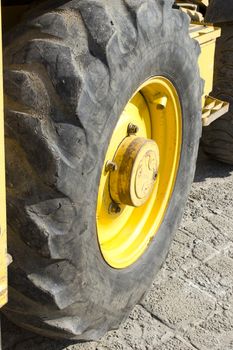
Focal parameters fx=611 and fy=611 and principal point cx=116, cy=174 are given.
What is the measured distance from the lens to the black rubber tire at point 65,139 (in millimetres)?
1595

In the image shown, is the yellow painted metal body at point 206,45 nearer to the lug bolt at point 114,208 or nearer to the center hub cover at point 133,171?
the center hub cover at point 133,171

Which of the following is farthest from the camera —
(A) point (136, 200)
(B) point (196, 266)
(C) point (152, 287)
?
(B) point (196, 266)

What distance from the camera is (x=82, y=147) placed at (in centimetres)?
166

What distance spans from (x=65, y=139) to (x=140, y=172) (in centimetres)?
56

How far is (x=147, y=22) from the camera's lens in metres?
1.92

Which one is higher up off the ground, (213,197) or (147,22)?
(147,22)

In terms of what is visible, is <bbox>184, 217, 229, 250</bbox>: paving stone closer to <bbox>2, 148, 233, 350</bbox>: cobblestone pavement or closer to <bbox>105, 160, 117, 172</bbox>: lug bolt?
<bbox>2, 148, 233, 350</bbox>: cobblestone pavement

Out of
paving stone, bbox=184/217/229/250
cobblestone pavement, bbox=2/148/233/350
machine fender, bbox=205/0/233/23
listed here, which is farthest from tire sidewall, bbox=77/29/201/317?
machine fender, bbox=205/0/233/23

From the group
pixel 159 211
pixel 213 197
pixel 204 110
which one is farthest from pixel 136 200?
pixel 213 197

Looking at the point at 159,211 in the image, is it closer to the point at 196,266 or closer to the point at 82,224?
the point at 196,266

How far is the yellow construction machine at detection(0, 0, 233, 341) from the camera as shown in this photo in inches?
62.9

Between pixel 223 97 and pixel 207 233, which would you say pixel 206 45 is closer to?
pixel 223 97

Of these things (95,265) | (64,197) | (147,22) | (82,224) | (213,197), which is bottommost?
(213,197)

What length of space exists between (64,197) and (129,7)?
642 millimetres
